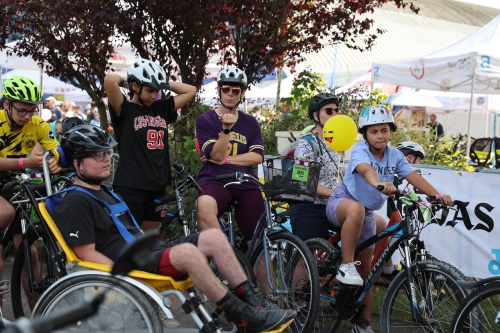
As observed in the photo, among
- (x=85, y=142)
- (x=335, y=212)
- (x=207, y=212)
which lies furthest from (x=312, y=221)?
(x=85, y=142)

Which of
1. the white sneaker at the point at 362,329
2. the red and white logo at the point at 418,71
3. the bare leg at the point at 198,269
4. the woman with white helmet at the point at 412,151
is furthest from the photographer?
the red and white logo at the point at 418,71

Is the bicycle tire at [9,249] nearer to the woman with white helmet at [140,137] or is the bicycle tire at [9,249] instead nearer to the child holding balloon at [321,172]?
the woman with white helmet at [140,137]

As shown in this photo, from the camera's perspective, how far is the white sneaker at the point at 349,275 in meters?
4.90

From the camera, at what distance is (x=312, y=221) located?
5516 millimetres

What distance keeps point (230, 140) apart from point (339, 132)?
928 mm

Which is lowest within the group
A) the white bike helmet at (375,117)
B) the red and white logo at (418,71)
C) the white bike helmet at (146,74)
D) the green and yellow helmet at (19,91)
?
the white bike helmet at (375,117)

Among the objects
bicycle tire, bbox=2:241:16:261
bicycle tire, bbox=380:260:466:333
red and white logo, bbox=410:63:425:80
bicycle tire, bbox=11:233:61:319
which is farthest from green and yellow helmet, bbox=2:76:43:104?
red and white logo, bbox=410:63:425:80

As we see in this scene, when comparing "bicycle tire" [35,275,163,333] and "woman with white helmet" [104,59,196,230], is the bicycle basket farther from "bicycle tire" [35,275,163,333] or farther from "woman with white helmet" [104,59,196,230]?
"bicycle tire" [35,275,163,333]

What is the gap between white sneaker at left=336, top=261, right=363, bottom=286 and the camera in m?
4.90

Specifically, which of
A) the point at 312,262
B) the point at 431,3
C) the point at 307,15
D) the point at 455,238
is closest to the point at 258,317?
the point at 312,262

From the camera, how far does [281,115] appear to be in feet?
34.8

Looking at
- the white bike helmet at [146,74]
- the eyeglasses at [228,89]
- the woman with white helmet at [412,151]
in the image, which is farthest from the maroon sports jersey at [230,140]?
the woman with white helmet at [412,151]

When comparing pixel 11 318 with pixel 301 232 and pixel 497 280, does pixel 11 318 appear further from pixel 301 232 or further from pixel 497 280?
pixel 497 280

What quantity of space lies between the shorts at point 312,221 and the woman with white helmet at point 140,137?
3.86 ft
